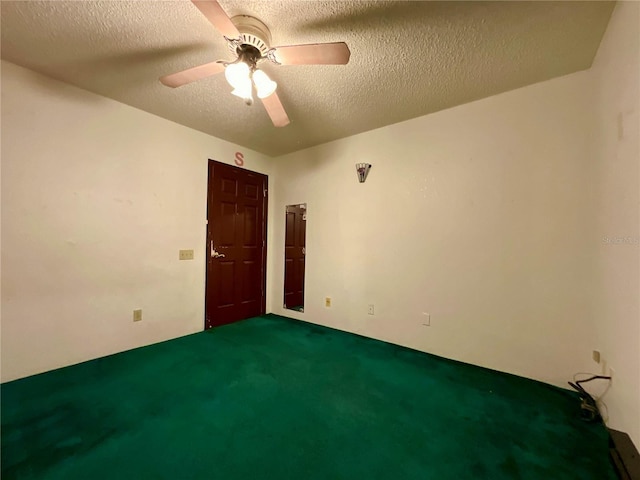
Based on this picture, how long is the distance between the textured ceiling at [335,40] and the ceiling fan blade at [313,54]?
9.9 inches

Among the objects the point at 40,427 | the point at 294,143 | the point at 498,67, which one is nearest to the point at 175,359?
the point at 40,427

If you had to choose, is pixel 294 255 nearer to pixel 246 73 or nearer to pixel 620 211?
pixel 246 73

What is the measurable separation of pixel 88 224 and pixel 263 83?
211 centimetres

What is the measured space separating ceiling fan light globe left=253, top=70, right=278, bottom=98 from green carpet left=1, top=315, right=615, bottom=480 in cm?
213

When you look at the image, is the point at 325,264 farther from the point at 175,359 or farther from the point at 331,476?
the point at 331,476

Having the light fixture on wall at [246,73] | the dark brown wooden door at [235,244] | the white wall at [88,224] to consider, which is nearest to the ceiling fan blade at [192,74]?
the light fixture on wall at [246,73]

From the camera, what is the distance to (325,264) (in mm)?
3428

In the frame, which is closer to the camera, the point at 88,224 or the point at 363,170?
the point at 88,224

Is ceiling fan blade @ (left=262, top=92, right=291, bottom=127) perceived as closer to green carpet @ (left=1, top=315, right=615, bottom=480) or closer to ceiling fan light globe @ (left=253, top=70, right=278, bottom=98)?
ceiling fan light globe @ (left=253, top=70, right=278, bottom=98)

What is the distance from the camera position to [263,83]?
1.62 metres

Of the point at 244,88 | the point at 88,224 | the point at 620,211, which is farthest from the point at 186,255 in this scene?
the point at 620,211

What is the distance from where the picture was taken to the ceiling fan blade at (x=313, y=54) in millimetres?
1370

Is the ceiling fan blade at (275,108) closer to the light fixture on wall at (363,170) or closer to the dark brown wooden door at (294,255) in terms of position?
the light fixture on wall at (363,170)

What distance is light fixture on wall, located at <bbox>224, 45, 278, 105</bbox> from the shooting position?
1.55 m
